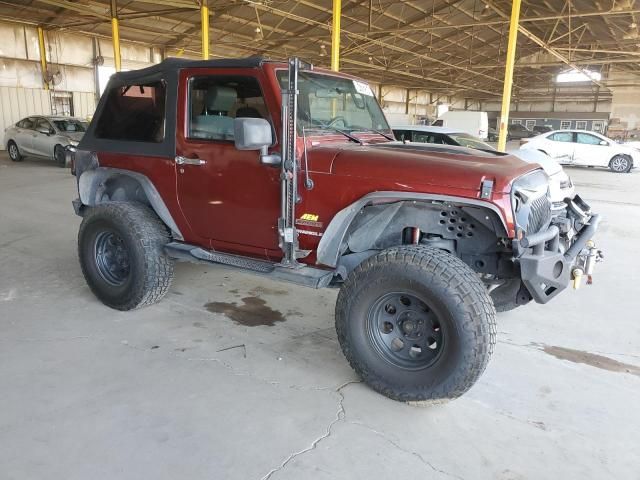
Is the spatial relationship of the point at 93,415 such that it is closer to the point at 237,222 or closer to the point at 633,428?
the point at 237,222

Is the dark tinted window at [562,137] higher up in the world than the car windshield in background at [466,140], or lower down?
higher up

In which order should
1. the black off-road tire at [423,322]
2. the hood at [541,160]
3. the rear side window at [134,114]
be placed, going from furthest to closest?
the hood at [541,160] → the rear side window at [134,114] → the black off-road tire at [423,322]

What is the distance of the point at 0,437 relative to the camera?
245cm

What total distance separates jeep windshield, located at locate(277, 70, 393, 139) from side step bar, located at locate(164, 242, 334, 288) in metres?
0.92

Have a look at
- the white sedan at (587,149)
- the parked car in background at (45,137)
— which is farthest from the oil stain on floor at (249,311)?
the white sedan at (587,149)

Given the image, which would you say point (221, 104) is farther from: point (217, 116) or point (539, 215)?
point (539, 215)

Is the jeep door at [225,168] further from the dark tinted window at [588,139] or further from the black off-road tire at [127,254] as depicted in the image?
the dark tinted window at [588,139]

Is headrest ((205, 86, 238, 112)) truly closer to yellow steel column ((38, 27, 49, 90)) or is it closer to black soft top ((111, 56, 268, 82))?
black soft top ((111, 56, 268, 82))

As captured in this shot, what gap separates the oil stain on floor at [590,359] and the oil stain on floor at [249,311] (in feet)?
6.61

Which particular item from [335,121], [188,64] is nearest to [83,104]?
[188,64]

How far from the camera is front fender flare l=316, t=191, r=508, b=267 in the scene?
263 cm

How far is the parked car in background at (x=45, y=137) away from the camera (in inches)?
523

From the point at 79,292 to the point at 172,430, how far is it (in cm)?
237

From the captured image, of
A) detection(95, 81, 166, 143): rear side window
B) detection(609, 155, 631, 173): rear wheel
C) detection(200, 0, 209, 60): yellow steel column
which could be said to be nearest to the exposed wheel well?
detection(95, 81, 166, 143): rear side window
